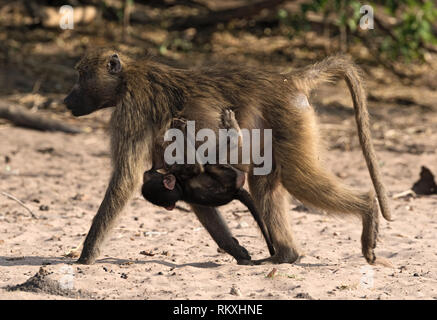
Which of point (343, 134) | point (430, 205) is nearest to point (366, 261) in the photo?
point (430, 205)

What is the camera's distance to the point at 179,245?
5.23 metres

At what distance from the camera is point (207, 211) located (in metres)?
4.91

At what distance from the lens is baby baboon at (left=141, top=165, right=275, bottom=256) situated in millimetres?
4668

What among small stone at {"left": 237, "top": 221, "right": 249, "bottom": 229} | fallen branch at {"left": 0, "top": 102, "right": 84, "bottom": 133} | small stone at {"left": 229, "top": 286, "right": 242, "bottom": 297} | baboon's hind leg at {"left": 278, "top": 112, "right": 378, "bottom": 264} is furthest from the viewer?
fallen branch at {"left": 0, "top": 102, "right": 84, "bottom": 133}

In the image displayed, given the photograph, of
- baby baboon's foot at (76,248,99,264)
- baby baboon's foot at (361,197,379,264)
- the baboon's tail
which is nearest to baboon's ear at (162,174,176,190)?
baby baboon's foot at (76,248,99,264)

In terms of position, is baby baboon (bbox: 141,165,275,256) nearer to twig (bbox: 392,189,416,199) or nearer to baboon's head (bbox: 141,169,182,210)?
baboon's head (bbox: 141,169,182,210)

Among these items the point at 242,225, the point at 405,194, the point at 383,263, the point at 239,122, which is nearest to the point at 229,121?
the point at 239,122

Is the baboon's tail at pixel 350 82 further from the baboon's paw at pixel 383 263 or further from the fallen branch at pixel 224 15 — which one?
the fallen branch at pixel 224 15

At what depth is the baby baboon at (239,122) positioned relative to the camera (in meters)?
4.51

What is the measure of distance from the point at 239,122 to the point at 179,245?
114 centimetres

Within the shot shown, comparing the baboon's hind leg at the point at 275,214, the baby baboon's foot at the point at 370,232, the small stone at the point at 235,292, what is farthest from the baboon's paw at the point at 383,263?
the small stone at the point at 235,292

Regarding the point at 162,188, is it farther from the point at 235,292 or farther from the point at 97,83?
the point at 235,292

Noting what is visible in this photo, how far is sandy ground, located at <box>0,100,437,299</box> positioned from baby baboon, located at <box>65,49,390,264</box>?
295 mm

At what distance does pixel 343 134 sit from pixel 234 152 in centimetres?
469
